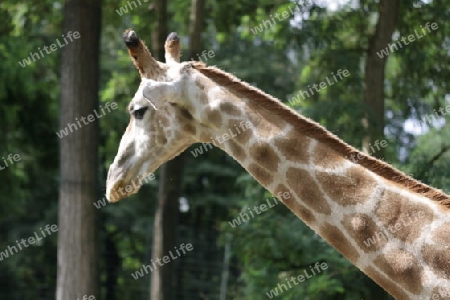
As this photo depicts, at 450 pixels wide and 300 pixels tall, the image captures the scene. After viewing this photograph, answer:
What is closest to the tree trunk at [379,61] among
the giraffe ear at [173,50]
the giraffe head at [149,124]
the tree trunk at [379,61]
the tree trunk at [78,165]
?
the tree trunk at [379,61]

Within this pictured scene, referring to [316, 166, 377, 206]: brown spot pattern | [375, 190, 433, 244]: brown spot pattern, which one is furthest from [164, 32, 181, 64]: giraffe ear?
[375, 190, 433, 244]: brown spot pattern

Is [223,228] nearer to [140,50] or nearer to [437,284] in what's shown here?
[140,50]

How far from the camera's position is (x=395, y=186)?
13.5 ft

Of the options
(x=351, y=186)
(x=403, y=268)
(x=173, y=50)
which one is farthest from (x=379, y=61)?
(x=403, y=268)

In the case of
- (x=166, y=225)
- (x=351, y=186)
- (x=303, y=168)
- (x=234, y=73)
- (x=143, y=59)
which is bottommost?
(x=166, y=225)

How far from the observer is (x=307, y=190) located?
429 cm

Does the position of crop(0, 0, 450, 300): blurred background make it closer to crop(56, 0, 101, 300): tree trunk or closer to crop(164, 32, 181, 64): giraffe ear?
crop(56, 0, 101, 300): tree trunk

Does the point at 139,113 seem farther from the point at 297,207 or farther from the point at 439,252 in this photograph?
the point at 439,252

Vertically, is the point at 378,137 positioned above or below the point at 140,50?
below

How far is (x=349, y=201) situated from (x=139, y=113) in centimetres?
141

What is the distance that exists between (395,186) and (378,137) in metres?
5.22

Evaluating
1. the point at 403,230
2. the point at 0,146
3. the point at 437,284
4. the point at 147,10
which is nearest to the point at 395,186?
the point at 403,230

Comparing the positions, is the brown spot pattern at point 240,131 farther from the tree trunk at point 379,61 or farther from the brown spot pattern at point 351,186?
the tree trunk at point 379,61

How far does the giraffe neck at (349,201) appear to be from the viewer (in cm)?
396
